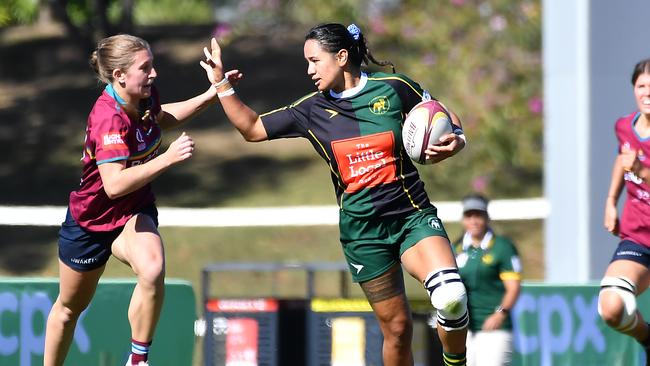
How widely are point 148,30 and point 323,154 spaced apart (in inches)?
780

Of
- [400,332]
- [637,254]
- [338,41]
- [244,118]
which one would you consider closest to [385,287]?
[400,332]

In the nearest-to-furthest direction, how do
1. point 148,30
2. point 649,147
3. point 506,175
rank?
point 649,147, point 506,175, point 148,30

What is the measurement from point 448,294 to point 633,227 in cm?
171

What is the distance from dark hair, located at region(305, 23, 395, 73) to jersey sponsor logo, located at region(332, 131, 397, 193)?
17.9 inches

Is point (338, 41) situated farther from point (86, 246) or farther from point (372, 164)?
point (86, 246)

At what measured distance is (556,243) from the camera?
10.1 metres

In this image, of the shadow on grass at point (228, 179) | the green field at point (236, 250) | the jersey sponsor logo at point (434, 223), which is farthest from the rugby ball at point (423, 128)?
the shadow on grass at point (228, 179)

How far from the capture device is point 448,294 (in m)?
6.40

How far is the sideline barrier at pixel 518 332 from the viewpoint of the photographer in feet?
30.5

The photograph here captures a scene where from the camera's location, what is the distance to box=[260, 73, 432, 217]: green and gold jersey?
261 inches

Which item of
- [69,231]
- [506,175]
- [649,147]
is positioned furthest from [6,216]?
[649,147]

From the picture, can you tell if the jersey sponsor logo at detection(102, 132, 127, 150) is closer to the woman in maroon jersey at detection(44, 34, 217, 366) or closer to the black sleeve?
the woman in maroon jersey at detection(44, 34, 217, 366)

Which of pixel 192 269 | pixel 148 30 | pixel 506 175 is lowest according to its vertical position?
pixel 192 269

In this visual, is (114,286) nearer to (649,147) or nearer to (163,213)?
(649,147)
